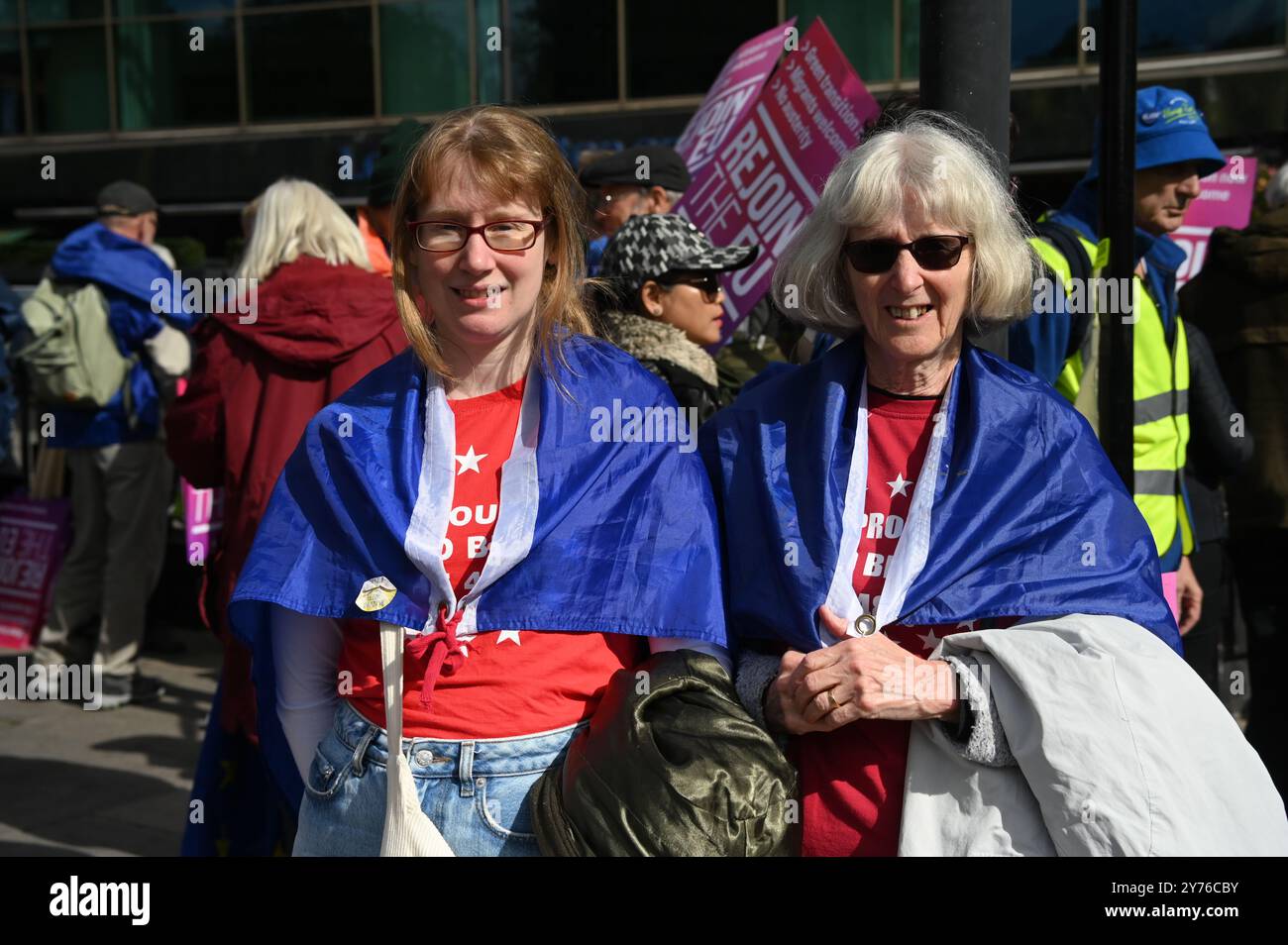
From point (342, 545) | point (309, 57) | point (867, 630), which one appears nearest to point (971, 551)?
point (867, 630)

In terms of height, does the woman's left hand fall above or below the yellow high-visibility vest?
below

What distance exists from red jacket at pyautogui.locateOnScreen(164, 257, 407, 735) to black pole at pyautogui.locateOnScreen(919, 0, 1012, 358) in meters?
1.93

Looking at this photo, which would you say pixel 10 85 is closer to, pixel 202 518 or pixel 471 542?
pixel 202 518

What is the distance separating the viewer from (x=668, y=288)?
3668 millimetres

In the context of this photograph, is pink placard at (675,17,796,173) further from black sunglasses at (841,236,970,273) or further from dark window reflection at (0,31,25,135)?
dark window reflection at (0,31,25,135)

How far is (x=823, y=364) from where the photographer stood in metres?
2.40

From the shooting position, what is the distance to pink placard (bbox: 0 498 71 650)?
704cm

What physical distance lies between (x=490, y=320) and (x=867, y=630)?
0.77 m

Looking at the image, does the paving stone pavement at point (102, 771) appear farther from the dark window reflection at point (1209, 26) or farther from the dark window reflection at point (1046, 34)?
the dark window reflection at point (1209, 26)

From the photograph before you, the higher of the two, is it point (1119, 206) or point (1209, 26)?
point (1209, 26)

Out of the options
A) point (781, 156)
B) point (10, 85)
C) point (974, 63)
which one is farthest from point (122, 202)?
point (10, 85)

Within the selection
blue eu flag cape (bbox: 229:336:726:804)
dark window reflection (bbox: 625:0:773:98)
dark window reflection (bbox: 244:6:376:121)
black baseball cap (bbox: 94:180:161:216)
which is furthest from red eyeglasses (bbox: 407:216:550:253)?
dark window reflection (bbox: 244:6:376:121)

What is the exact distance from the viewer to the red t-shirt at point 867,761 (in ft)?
7.07

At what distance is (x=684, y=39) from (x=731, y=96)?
1008cm
